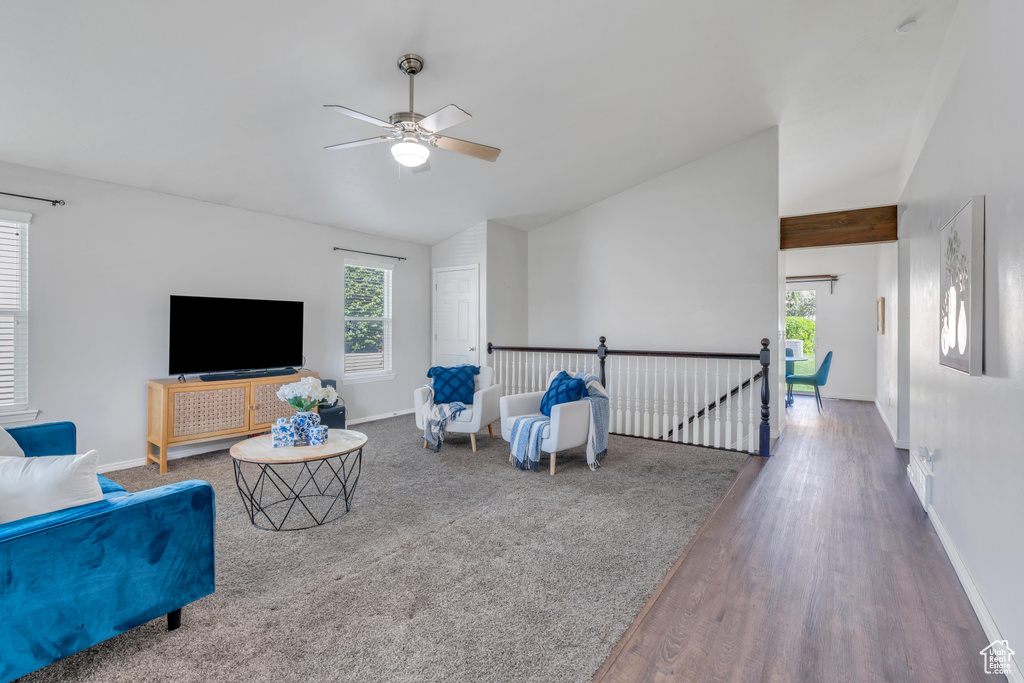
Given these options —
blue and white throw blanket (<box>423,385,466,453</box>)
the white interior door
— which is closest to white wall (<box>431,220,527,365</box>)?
the white interior door

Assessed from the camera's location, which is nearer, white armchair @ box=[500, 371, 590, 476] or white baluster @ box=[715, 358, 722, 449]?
white armchair @ box=[500, 371, 590, 476]

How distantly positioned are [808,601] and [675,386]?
9.35 feet

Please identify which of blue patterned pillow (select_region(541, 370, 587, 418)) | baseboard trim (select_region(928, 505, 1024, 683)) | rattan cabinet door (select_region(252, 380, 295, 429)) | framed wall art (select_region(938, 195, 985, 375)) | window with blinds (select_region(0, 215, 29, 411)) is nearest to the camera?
baseboard trim (select_region(928, 505, 1024, 683))

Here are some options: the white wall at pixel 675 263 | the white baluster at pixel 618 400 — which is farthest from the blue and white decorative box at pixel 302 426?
the white wall at pixel 675 263

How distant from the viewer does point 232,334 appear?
457cm

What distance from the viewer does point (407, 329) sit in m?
6.48

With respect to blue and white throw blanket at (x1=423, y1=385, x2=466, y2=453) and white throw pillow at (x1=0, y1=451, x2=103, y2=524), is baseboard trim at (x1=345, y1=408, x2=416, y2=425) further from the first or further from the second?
white throw pillow at (x1=0, y1=451, x2=103, y2=524)

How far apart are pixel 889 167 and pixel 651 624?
7.44 m

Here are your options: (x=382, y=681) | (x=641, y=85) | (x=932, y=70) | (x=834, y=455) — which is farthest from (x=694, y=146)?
(x=382, y=681)

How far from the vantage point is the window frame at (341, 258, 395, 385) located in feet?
18.9

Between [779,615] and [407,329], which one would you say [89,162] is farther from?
[779,615]

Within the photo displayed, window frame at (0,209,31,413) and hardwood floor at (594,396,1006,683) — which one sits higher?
window frame at (0,209,31,413)

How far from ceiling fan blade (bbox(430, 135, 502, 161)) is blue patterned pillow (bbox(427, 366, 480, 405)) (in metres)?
2.53

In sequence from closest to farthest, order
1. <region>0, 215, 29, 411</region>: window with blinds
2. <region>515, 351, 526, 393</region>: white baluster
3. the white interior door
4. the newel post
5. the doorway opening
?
<region>0, 215, 29, 411</region>: window with blinds < the newel post < <region>515, 351, 526, 393</region>: white baluster < the white interior door < the doorway opening
